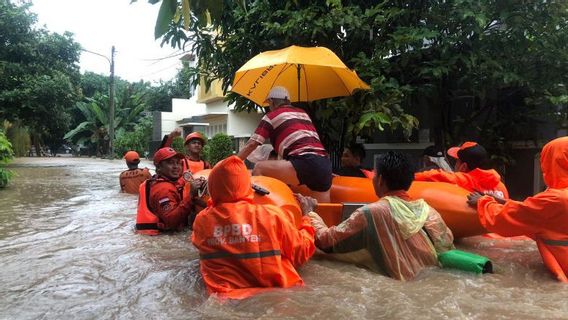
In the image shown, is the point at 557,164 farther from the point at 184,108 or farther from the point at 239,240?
the point at 184,108

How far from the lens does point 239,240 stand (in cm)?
314

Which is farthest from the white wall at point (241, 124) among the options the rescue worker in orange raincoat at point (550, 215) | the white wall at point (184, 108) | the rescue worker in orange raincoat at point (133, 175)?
the rescue worker in orange raincoat at point (550, 215)

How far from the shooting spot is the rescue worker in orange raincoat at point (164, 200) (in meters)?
5.26

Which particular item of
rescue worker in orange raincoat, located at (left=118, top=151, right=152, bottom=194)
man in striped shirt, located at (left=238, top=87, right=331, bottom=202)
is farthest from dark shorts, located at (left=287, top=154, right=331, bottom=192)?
rescue worker in orange raincoat, located at (left=118, top=151, right=152, bottom=194)

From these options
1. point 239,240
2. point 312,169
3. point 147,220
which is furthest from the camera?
point 147,220

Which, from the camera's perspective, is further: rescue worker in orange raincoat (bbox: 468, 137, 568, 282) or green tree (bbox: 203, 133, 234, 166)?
green tree (bbox: 203, 133, 234, 166)

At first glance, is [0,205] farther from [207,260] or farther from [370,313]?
[370,313]

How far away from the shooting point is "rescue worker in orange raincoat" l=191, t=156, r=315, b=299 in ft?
10.3

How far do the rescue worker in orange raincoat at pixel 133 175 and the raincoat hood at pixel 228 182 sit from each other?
6.37 metres

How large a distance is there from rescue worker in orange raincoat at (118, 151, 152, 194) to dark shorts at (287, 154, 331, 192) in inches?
214

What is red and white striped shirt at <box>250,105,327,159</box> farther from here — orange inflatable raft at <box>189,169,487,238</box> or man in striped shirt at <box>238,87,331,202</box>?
orange inflatable raft at <box>189,169,487,238</box>

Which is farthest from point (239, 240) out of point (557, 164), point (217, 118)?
point (217, 118)

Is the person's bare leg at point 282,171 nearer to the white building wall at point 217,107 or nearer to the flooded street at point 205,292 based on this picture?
the flooded street at point 205,292

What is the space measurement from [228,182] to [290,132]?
153cm
